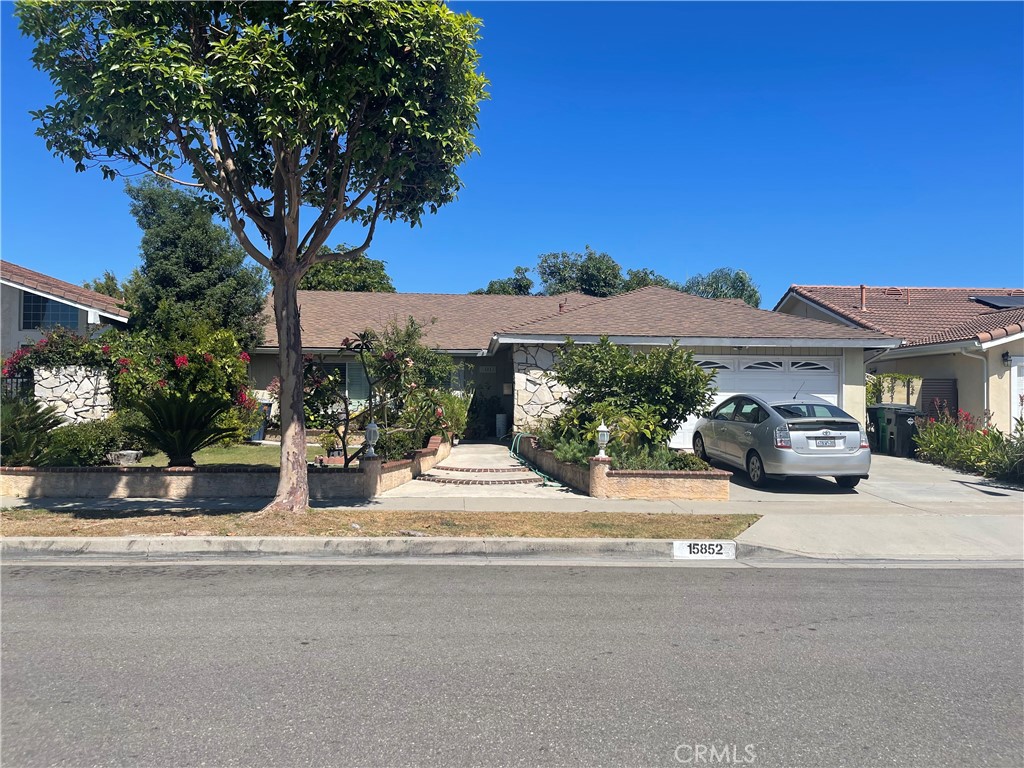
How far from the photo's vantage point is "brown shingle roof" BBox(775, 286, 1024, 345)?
2045cm

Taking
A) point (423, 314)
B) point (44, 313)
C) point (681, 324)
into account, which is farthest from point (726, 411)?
point (44, 313)

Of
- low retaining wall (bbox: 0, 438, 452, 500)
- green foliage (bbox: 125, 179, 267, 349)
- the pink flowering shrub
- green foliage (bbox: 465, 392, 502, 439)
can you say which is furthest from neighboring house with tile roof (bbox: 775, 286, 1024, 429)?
green foliage (bbox: 125, 179, 267, 349)

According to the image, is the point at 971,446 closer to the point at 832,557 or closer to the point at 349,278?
the point at 832,557

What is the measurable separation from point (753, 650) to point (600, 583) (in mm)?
2003

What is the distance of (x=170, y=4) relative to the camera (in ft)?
26.1

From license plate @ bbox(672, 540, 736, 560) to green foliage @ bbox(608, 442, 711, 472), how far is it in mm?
3319

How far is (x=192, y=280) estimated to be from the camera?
18516 mm

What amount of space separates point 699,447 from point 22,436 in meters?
12.5

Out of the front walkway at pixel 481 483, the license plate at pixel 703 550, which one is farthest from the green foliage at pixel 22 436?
the license plate at pixel 703 550

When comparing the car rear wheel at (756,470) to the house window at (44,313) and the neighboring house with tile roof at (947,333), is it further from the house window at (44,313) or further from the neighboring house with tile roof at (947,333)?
the house window at (44,313)

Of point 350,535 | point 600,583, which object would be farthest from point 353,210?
point 600,583

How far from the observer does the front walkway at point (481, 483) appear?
1138 cm

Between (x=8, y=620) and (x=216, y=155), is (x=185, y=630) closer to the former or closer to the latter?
(x=8, y=620)

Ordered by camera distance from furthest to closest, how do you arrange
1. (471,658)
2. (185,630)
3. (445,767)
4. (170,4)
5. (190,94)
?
(170,4)
(190,94)
(185,630)
(471,658)
(445,767)
